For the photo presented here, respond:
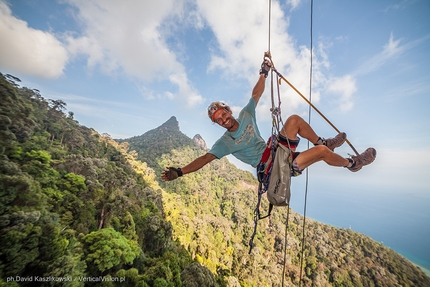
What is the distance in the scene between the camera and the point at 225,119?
3279 mm

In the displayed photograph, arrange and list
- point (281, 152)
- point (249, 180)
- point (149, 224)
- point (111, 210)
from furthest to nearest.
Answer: point (249, 180), point (149, 224), point (111, 210), point (281, 152)

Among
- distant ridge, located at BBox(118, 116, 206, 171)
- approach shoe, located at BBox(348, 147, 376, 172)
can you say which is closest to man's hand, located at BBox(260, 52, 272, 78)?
approach shoe, located at BBox(348, 147, 376, 172)

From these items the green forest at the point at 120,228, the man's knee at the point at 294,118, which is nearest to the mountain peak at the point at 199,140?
the green forest at the point at 120,228

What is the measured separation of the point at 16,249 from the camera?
11.3 metres

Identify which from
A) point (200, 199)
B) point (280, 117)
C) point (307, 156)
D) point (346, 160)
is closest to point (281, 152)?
point (307, 156)

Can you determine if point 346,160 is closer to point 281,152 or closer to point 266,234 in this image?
point 281,152

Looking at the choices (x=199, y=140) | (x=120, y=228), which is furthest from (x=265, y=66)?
(x=199, y=140)

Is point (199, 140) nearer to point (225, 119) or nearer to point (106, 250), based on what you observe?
point (106, 250)

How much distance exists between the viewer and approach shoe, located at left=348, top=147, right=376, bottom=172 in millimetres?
3297

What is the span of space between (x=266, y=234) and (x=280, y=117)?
8139cm

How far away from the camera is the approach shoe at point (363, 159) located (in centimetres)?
330

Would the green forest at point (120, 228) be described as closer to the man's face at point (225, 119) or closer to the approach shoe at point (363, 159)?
the approach shoe at point (363, 159)

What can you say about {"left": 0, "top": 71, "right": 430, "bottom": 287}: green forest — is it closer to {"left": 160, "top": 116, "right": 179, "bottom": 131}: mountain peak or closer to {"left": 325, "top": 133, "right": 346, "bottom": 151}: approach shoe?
{"left": 325, "top": 133, "right": 346, "bottom": 151}: approach shoe

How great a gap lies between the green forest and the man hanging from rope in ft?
5.57
